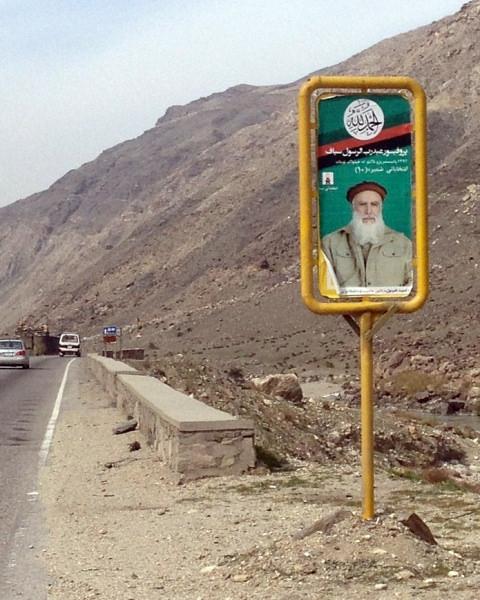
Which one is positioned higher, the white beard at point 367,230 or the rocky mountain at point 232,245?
the rocky mountain at point 232,245

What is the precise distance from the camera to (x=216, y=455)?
1159 centimetres

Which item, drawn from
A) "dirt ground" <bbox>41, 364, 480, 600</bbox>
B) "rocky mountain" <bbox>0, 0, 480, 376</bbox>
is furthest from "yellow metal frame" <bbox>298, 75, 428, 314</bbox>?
"rocky mountain" <bbox>0, 0, 480, 376</bbox>

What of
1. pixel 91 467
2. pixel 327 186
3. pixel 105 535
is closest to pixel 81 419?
pixel 91 467

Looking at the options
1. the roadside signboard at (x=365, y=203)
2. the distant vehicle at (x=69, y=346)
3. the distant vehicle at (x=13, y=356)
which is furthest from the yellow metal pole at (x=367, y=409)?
the distant vehicle at (x=69, y=346)

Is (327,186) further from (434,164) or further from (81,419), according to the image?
(434,164)

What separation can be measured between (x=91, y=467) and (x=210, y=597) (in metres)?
7.06

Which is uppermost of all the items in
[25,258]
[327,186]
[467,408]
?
[25,258]

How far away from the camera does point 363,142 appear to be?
8055mm

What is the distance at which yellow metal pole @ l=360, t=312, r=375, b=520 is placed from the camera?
26.4ft

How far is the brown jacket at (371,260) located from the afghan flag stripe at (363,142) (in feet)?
1.83

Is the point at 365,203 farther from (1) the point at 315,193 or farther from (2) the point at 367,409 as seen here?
(2) the point at 367,409

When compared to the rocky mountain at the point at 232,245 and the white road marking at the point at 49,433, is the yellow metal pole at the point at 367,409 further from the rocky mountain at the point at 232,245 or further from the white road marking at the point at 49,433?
the rocky mountain at the point at 232,245

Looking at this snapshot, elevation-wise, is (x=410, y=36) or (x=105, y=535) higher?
(x=410, y=36)

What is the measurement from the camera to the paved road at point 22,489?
800 centimetres
